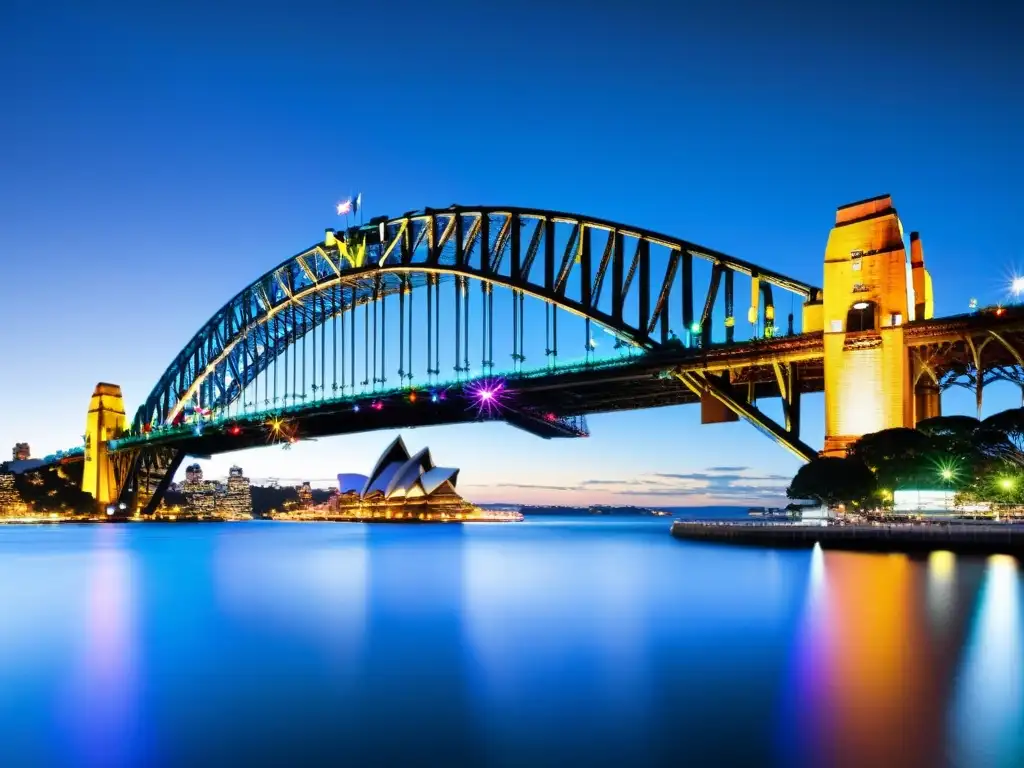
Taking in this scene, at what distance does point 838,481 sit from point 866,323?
7065 mm

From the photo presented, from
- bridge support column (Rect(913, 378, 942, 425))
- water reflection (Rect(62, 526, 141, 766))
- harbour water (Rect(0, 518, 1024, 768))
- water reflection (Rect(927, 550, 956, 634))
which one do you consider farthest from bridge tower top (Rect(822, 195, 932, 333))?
water reflection (Rect(62, 526, 141, 766))

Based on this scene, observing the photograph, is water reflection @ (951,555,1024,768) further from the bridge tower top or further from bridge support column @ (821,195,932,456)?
the bridge tower top

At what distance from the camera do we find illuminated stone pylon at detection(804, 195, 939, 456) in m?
38.2

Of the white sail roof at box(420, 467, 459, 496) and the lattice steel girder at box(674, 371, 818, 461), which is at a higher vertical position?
the lattice steel girder at box(674, 371, 818, 461)

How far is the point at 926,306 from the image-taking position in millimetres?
44812

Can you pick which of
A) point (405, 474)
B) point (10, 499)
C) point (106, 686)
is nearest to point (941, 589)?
point (106, 686)

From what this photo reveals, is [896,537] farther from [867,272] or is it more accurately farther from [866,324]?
[867,272]

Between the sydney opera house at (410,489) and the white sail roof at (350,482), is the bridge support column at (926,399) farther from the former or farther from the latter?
the white sail roof at (350,482)

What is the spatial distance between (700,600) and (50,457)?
116 m

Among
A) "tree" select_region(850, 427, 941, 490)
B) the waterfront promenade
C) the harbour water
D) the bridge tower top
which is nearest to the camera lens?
the harbour water

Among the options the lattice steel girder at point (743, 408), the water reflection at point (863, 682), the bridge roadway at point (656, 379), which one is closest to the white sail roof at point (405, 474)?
the bridge roadway at point (656, 379)

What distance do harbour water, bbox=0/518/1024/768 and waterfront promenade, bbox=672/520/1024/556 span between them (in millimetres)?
1069

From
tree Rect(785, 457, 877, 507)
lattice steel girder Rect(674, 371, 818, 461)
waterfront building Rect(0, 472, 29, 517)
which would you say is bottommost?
waterfront building Rect(0, 472, 29, 517)

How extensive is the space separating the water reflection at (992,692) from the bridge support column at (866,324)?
1952 cm
